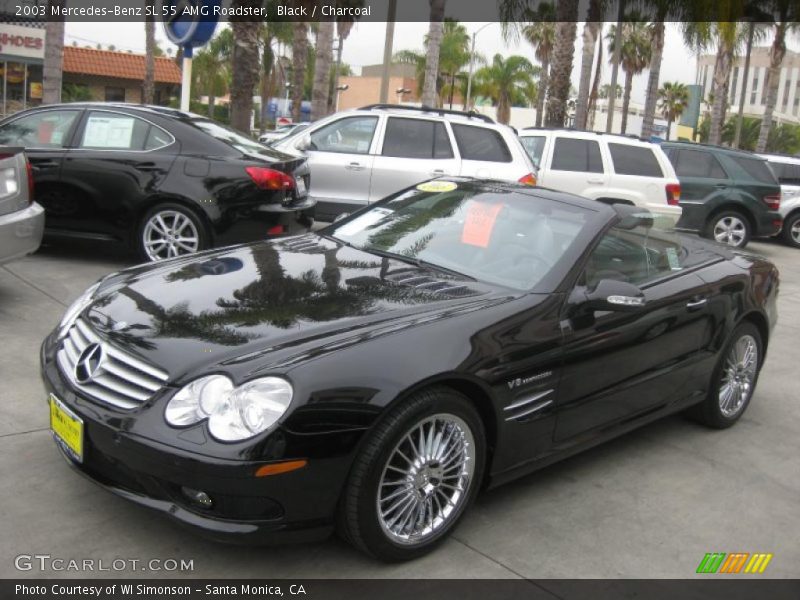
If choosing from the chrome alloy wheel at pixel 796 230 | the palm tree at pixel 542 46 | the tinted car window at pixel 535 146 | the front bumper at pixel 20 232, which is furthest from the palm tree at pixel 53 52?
the palm tree at pixel 542 46

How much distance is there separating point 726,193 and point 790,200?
A: 3.15 m

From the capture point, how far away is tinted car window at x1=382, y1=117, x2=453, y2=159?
418 inches

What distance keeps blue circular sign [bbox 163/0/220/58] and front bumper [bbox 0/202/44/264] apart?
3132 millimetres

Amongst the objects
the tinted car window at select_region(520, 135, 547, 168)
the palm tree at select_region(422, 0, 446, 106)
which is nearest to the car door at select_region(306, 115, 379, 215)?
the tinted car window at select_region(520, 135, 547, 168)

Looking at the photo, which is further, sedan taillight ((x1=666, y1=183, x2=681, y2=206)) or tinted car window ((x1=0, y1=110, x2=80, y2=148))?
sedan taillight ((x1=666, y1=183, x2=681, y2=206))

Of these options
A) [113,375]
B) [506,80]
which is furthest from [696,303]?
[506,80]

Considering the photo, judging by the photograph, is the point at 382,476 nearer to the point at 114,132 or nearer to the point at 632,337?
the point at 632,337

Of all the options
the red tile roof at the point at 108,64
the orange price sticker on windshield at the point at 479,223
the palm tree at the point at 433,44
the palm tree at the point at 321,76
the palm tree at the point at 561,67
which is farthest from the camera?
the red tile roof at the point at 108,64

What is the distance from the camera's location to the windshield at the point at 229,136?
26.6ft

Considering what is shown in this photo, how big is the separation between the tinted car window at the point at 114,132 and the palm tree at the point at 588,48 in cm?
1590

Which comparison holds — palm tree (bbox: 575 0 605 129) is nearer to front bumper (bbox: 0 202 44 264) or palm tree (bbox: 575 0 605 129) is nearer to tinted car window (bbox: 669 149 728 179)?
tinted car window (bbox: 669 149 728 179)

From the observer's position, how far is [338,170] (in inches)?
411

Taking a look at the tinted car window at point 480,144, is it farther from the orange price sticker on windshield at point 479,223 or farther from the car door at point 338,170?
the orange price sticker on windshield at point 479,223

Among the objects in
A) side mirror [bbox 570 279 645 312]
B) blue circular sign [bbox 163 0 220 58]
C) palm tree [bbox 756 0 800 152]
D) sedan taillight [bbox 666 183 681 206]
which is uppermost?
palm tree [bbox 756 0 800 152]
